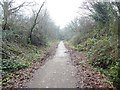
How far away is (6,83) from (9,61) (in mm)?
3338

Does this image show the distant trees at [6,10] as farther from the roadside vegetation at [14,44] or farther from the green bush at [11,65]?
the green bush at [11,65]

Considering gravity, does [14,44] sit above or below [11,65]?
above

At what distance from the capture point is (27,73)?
11.0 metres

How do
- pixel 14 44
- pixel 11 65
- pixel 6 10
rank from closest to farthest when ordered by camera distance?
1. pixel 11 65
2. pixel 14 44
3. pixel 6 10

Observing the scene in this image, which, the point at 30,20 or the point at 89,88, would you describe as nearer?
the point at 89,88

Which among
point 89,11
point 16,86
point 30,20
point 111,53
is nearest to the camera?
point 16,86

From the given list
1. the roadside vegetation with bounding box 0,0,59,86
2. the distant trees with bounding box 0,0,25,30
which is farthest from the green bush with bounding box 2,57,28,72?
the distant trees with bounding box 0,0,25,30

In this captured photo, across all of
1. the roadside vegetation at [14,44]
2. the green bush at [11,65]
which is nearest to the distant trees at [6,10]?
the roadside vegetation at [14,44]

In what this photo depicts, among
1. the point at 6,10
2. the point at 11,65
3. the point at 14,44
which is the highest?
the point at 6,10

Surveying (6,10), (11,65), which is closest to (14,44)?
(6,10)

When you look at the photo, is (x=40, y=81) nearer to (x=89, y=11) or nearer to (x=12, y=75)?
(x=12, y=75)

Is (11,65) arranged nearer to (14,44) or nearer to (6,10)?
(14,44)

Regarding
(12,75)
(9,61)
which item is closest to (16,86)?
(12,75)

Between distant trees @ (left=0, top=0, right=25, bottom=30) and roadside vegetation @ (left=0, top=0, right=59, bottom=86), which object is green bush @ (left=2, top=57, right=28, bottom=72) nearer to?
roadside vegetation @ (left=0, top=0, right=59, bottom=86)
